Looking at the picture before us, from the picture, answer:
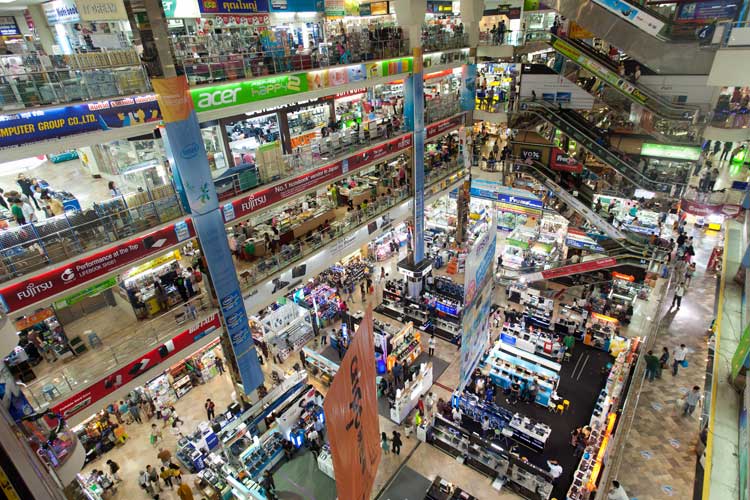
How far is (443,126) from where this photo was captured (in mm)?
19266

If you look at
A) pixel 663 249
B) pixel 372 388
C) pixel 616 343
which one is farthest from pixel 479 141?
pixel 372 388

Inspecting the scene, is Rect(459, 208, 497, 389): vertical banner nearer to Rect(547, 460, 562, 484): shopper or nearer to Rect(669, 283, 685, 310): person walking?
Rect(547, 460, 562, 484): shopper

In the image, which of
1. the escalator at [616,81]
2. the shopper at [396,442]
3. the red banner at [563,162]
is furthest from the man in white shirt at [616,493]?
the red banner at [563,162]

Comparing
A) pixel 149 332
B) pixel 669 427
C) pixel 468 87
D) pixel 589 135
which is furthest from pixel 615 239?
pixel 149 332

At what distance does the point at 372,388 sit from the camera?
4.96 m

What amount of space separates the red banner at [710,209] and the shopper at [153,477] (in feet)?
77.3

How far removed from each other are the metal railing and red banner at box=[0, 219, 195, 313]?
143 inches

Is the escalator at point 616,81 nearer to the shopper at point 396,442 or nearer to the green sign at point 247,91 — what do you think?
the green sign at point 247,91

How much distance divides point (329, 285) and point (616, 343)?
473 inches

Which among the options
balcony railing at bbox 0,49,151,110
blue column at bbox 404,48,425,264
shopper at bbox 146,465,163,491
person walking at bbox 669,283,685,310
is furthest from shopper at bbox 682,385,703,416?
balcony railing at bbox 0,49,151,110

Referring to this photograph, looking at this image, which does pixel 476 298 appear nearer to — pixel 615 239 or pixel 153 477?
pixel 153 477

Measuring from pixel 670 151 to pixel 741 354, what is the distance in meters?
11.3

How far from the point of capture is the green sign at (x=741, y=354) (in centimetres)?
973

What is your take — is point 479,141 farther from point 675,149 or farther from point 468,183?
point 675,149
